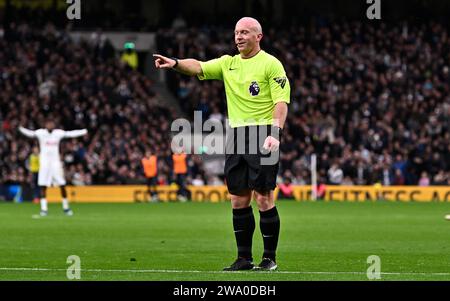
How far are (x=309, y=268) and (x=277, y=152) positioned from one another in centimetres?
165

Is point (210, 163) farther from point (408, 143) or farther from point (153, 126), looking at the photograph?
point (408, 143)

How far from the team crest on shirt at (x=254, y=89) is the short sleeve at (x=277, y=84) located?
0.16m

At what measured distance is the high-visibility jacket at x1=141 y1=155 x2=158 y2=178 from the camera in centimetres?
3884

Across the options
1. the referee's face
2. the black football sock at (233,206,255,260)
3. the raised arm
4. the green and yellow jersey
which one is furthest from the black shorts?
the referee's face

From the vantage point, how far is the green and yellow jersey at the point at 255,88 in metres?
12.5

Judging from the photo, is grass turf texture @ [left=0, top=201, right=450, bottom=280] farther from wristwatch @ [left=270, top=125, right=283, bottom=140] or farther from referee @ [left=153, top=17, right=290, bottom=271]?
wristwatch @ [left=270, top=125, right=283, bottom=140]

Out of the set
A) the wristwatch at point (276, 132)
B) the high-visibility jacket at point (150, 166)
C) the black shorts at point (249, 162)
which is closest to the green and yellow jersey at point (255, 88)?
the black shorts at point (249, 162)

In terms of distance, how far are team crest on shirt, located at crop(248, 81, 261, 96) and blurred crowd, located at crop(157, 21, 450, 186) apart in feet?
88.4

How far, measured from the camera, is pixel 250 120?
12633 millimetres

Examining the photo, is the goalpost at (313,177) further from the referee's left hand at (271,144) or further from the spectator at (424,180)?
the referee's left hand at (271,144)

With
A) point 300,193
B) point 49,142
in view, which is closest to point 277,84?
point 49,142

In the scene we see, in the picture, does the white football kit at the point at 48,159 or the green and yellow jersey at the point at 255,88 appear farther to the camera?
the white football kit at the point at 48,159

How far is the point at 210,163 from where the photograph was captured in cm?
4234
